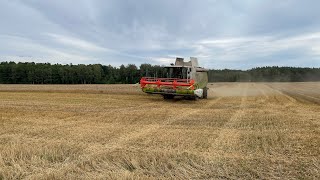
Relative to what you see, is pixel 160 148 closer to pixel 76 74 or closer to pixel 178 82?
pixel 178 82

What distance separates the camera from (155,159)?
664cm

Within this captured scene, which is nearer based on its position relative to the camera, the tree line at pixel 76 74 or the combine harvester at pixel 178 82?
the combine harvester at pixel 178 82

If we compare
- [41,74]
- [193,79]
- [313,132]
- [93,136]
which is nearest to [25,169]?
[93,136]

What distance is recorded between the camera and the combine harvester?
66.6ft

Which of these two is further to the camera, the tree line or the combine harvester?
the tree line

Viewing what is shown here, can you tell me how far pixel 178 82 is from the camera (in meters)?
20.5

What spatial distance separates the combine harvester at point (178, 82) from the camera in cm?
2031

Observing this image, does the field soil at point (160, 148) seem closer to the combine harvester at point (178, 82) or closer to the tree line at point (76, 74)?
the combine harvester at point (178, 82)

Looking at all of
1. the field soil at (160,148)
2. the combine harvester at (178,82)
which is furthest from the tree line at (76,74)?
the field soil at (160,148)

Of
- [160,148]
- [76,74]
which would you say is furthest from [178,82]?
[76,74]

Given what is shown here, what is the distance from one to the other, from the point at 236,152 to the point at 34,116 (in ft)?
28.8

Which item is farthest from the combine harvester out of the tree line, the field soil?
the tree line

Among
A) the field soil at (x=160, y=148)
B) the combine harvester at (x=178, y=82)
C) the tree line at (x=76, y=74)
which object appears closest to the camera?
the field soil at (x=160, y=148)

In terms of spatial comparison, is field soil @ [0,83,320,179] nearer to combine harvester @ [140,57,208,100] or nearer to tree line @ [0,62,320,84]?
combine harvester @ [140,57,208,100]
